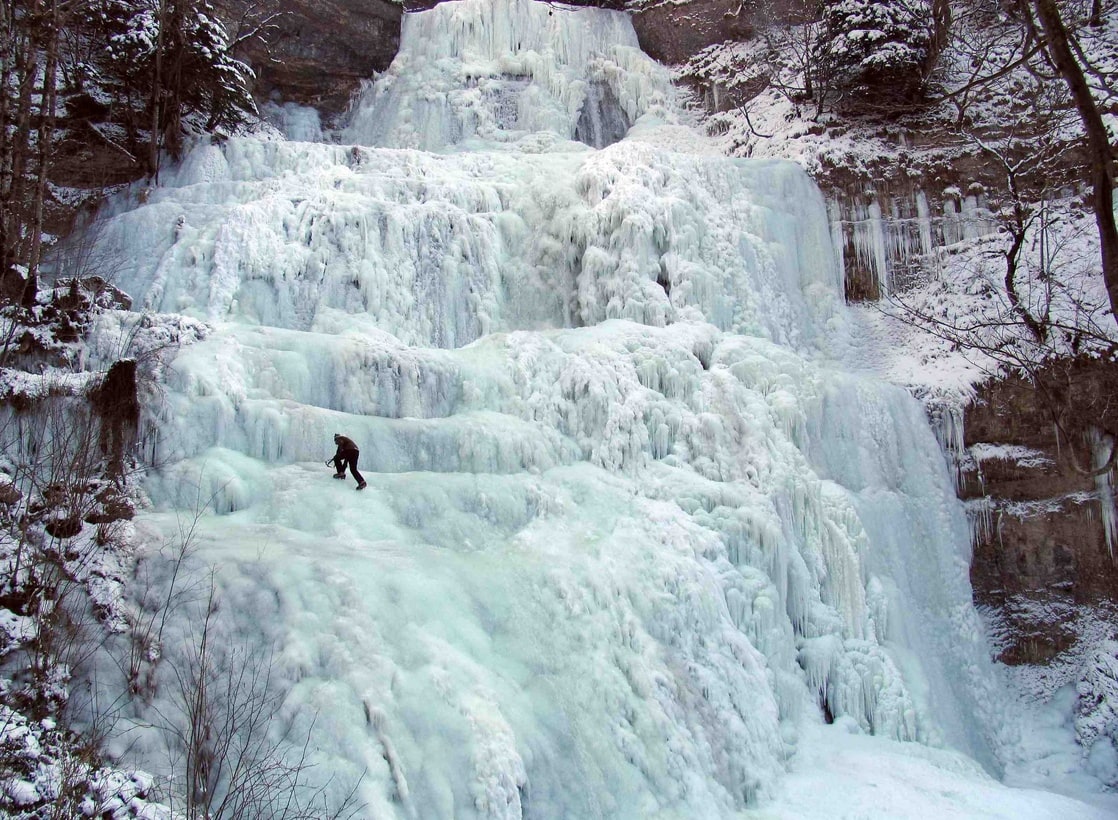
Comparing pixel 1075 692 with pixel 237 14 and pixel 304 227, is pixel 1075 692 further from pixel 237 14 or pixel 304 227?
pixel 237 14

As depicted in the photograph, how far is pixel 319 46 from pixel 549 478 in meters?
15.1

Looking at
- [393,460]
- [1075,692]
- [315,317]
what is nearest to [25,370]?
[393,460]

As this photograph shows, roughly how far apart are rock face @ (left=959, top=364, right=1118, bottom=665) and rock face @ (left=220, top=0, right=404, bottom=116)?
15579mm

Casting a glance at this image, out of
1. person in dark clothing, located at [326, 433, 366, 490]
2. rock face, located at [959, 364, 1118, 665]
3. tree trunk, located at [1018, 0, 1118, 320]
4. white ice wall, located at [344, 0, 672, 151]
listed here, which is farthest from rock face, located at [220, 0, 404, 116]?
tree trunk, located at [1018, 0, 1118, 320]

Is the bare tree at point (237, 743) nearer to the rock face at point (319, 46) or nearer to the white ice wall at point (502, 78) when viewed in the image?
the white ice wall at point (502, 78)

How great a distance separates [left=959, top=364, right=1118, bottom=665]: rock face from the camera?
13234 millimetres

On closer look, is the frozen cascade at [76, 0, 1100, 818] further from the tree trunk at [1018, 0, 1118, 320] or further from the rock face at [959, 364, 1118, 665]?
the tree trunk at [1018, 0, 1118, 320]

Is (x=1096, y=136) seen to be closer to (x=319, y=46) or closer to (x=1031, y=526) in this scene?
(x=1031, y=526)

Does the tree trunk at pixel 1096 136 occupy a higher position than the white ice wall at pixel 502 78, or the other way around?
the white ice wall at pixel 502 78

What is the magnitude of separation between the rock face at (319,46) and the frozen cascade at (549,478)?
625cm

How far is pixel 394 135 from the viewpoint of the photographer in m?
20.1

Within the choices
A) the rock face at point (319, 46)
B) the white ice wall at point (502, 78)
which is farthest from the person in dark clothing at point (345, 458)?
the rock face at point (319, 46)

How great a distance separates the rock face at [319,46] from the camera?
2033 cm

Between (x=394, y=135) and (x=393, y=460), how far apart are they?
12554mm
